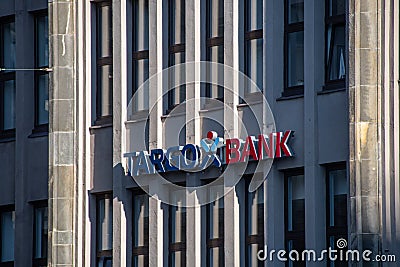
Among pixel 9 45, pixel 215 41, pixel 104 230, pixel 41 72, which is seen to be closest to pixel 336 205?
pixel 215 41

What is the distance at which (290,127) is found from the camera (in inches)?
1665

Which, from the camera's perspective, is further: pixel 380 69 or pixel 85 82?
pixel 85 82

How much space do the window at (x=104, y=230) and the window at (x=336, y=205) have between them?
261 inches

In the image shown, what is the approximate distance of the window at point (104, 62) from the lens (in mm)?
46812

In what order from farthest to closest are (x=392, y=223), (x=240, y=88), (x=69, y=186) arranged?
(x=69, y=186), (x=240, y=88), (x=392, y=223)

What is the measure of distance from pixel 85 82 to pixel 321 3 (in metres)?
7.38

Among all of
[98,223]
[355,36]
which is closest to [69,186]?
[98,223]

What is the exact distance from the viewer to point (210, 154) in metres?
43.8

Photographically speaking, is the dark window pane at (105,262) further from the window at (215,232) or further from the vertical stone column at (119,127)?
the window at (215,232)

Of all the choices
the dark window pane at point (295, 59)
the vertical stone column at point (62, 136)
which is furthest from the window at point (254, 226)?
the vertical stone column at point (62, 136)

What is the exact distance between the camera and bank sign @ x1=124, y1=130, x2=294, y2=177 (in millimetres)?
42562

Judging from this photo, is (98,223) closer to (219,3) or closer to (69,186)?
(69,186)

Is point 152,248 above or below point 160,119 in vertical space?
below

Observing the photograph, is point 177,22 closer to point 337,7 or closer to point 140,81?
point 140,81
